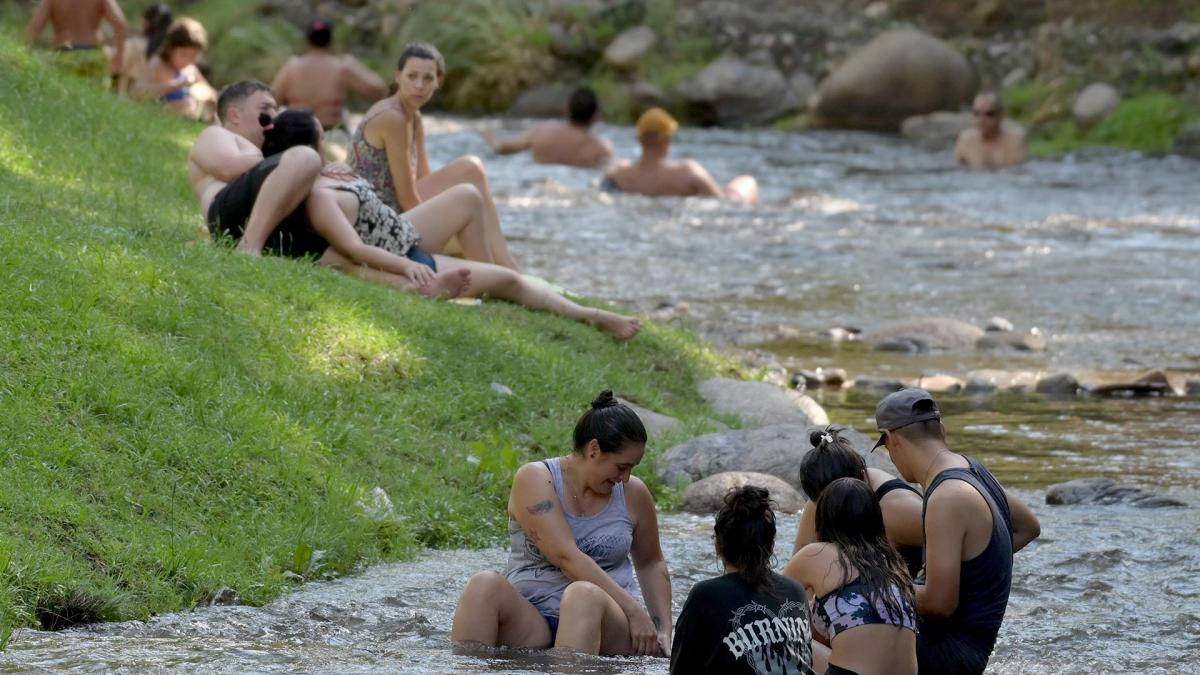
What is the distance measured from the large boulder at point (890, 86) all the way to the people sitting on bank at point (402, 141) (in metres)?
17.3

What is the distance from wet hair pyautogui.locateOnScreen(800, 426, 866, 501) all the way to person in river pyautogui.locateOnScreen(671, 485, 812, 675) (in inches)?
15.8

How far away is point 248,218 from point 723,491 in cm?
304

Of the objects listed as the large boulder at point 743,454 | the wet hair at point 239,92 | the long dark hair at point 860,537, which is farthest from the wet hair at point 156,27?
the long dark hair at point 860,537

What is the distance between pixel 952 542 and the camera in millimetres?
5199

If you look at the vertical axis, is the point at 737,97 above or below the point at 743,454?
above

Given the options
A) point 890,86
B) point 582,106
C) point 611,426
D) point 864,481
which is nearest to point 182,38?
point 582,106

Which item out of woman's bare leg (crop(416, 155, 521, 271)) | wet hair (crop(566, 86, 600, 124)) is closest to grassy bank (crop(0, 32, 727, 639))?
woman's bare leg (crop(416, 155, 521, 271))

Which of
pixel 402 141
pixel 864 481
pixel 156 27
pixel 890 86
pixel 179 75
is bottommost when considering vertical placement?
pixel 864 481

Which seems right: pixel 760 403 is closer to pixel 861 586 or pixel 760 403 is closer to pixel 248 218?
pixel 248 218

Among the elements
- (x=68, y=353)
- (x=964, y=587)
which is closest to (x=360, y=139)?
(x=68, y=353)

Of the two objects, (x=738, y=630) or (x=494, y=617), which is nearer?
(x=738, y=630)

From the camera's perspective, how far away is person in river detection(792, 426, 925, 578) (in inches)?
206

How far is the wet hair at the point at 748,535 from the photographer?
4844 mm

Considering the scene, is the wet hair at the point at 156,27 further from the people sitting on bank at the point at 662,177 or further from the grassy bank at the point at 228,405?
the grassy bank at the point at 228,405
